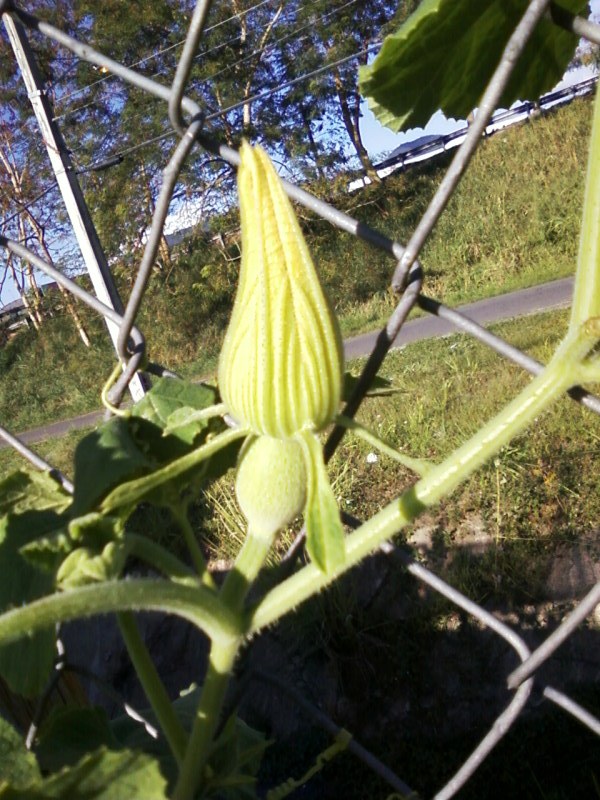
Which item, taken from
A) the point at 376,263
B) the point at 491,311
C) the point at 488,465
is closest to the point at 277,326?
the point at 488,465

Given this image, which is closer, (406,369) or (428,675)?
(428,675)

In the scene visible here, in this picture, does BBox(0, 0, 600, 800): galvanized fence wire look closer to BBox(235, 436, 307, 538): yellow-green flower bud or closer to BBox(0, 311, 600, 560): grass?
BBox(235, 436, 307, 538): yellow-green flower bud

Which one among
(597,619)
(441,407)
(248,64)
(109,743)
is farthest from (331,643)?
(248,64)

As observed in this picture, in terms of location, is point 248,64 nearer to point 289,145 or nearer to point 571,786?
point 289,145

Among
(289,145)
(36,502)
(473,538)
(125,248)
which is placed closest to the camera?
(36,502)

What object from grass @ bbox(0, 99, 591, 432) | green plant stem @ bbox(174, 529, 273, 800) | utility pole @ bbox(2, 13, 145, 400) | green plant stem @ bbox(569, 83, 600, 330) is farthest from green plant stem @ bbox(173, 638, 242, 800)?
grass @ bbox(0, 99, 591, 432)

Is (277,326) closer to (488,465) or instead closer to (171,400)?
(171,400)

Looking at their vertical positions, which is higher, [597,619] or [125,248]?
[125,248]

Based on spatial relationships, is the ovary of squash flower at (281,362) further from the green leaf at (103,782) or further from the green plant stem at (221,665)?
the green leaf at (103,782)
